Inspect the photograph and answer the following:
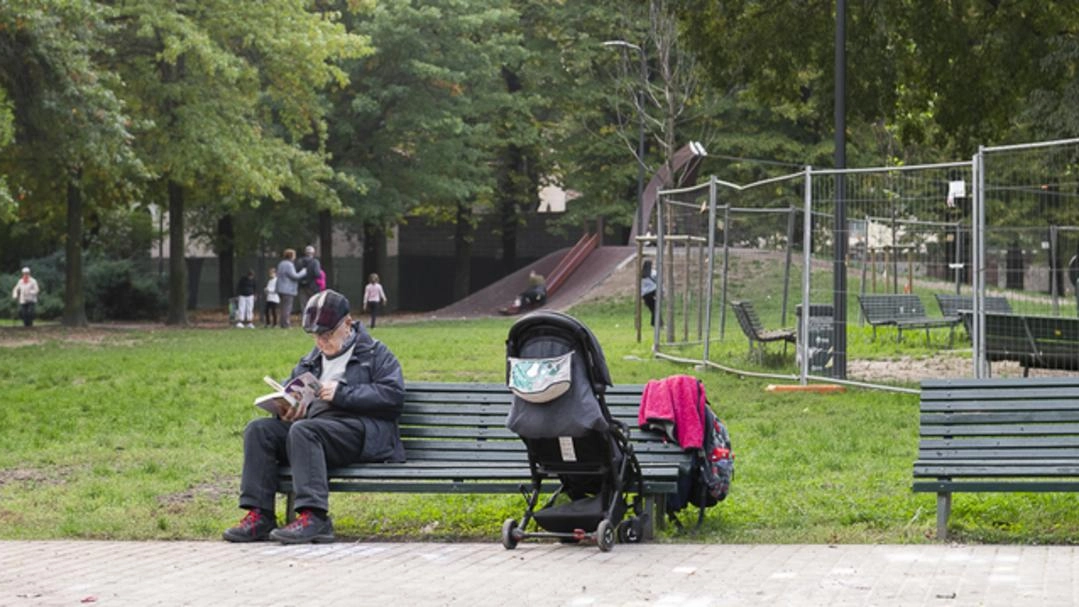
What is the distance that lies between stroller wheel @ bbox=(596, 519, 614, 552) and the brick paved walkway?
0.15 feet

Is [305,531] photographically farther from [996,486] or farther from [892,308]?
[892,308]

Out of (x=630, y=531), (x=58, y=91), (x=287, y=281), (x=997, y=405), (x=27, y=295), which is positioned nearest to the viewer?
(x=630, y=531)

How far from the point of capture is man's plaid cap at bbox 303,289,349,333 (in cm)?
995

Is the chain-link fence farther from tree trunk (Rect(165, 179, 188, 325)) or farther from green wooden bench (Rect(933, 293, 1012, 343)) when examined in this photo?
tree trunk (Rect(165, 179, 188, 325))

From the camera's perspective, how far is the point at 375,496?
37.7 ft

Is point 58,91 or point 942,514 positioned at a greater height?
point 58,91

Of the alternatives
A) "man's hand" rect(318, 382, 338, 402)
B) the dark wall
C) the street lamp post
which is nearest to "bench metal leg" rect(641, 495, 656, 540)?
"man's hand" rect(318, 382, 338, 402)

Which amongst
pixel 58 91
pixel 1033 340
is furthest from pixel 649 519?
pixel 58 91

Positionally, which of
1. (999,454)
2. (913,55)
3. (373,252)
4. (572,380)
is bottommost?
(999,454)

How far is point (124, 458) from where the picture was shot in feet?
44.9

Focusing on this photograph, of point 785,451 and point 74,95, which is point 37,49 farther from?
point 785,451

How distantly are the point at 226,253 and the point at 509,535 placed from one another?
5001cm

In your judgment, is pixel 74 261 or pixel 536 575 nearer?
pixel 536 575

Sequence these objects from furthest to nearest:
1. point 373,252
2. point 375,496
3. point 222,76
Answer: point 373,252 → point 222,76 → point 375,496
